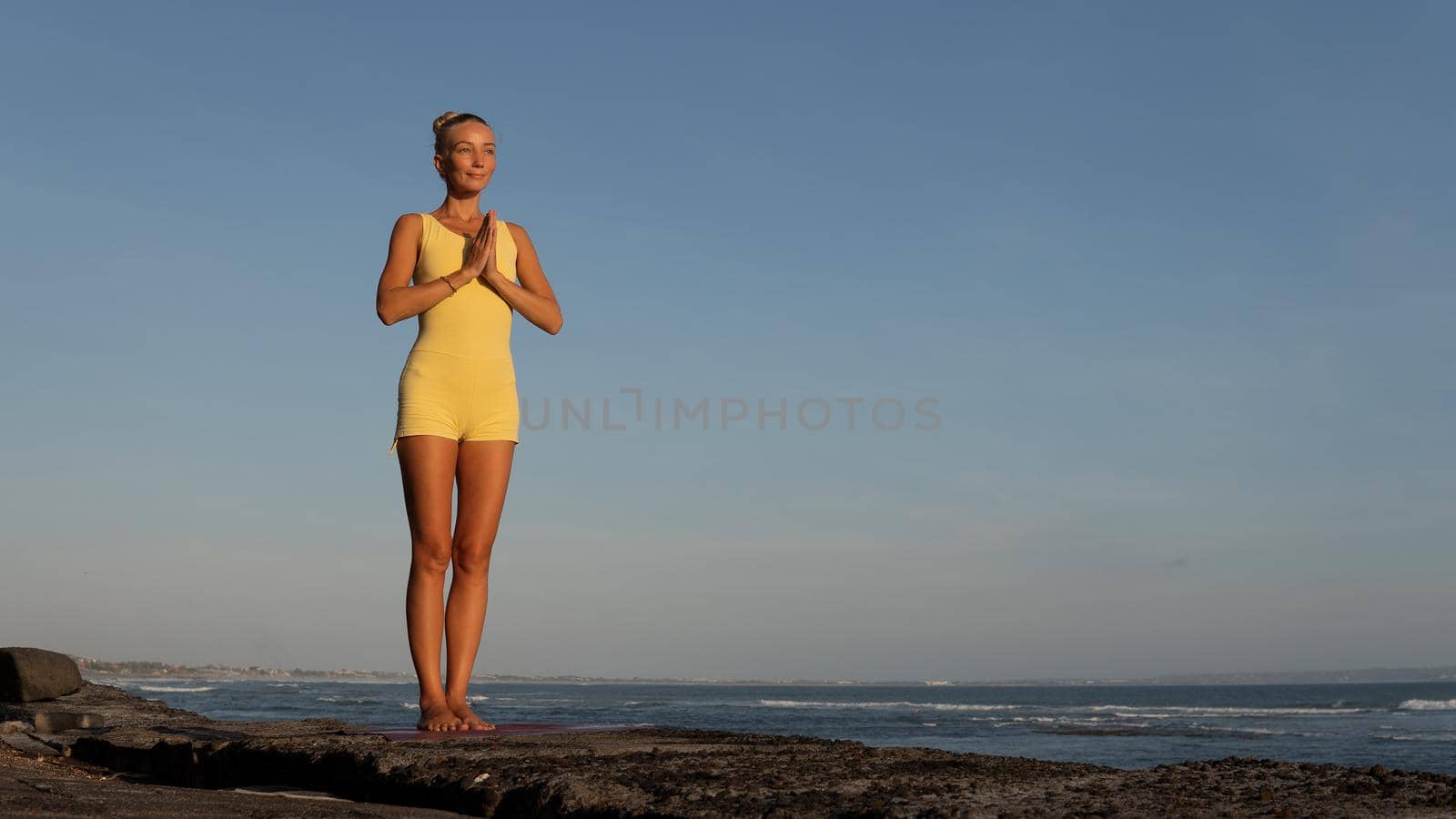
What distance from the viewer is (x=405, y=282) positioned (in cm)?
437

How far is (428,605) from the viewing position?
13.9 feet

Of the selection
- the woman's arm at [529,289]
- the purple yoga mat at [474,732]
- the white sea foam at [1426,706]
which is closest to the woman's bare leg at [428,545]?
the purple yoga mat at [474,732]

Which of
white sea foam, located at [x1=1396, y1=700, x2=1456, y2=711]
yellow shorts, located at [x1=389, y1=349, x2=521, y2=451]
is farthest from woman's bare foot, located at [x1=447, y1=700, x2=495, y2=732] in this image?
white sea foam, located at [x1=1396, y1=700, x2=1456, y2=711]

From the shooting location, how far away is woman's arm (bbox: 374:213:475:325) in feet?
13.8

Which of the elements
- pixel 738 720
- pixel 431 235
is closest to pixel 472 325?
pixel 431 235

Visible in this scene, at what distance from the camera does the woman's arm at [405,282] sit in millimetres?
4207

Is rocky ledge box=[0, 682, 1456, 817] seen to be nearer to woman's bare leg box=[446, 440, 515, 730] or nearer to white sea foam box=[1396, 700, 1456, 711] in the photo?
woman's bare leg box=[446, 440, 515, 730]

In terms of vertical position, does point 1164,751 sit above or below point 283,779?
below

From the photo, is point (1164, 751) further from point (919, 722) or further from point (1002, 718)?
point (1002, 718)

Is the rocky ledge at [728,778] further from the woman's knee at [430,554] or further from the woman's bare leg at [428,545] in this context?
the woman's knee at [430,554]

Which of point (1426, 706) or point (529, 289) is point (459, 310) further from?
point (1426, 706)

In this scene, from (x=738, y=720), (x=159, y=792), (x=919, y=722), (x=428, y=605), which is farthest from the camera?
(x=919, y=722)

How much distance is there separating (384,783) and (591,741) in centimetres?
71

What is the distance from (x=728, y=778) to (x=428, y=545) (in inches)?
76.5
